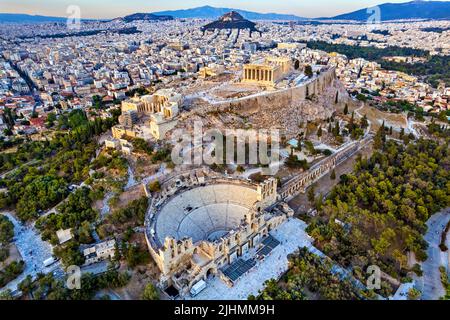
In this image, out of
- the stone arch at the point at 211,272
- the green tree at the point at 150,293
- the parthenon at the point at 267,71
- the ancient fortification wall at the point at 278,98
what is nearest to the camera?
the green tree at the point at 150,293

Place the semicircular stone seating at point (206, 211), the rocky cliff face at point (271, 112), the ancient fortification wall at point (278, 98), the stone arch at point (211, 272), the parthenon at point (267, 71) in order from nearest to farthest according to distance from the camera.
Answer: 1. the stone arch at point (211, 272)
2. the semicircular stone seating at point (206, 211)
3. the rocky cliff face at point (271, 112)
4. the ancient fortification wall at point (278, 98)
5. the parthenon at point (267, 71)

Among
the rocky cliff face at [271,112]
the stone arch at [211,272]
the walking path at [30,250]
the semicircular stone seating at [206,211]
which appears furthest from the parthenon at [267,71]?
the walking path at [30,250]

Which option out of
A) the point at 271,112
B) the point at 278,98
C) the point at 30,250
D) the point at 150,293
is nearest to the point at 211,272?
the point at 150,293

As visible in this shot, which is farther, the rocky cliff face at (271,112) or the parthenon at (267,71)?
the parthenon at (267,71)

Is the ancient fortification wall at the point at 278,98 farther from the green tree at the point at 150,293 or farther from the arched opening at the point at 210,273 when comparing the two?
the green tree at the point at 150,293

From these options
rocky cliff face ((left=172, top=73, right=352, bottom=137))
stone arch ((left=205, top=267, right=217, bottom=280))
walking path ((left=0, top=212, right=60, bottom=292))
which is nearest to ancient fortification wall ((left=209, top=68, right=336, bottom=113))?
rocky cliff face ((left=172, top=73, right=352, bottom=137))

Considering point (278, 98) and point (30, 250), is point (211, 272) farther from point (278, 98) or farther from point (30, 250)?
point (278, 98)

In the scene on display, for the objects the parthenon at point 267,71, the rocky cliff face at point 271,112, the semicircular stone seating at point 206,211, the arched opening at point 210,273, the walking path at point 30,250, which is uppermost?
the parthenon at point 267,71

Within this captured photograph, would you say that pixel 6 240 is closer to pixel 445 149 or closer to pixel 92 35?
pixel 445 149
